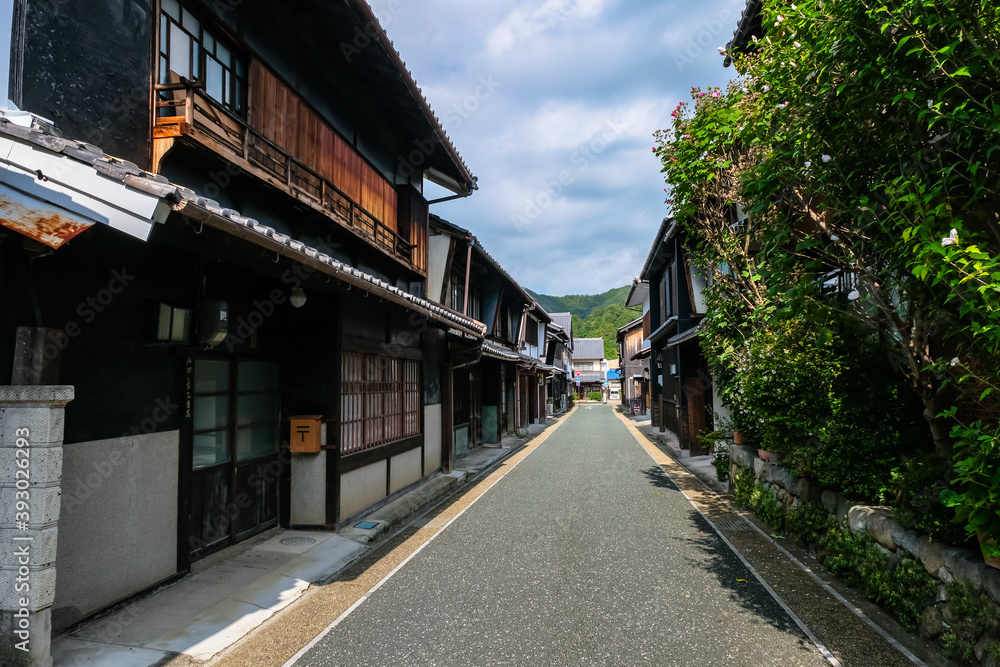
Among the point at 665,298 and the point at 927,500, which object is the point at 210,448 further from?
the point at 665,298

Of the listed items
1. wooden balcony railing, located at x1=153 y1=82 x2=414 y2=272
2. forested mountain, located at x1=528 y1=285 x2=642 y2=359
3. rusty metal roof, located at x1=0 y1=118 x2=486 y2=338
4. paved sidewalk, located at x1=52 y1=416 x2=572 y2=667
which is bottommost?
paved sidewalk, located at x1=52 y1=416 x2=572 y2=667

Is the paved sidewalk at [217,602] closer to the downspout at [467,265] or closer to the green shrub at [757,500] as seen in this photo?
the green shrub at [757,500]

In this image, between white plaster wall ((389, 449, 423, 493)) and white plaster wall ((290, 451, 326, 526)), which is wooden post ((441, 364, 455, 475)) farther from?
white plaster wall ((290, 451, 326, 526))

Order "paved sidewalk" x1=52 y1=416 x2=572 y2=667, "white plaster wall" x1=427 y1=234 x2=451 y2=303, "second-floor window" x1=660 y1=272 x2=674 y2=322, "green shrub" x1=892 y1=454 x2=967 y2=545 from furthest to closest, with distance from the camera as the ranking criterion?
"second-floor window" x1=660 y1=272 x2=674 y2=322 → "white plaster wall" x1=427 y1=234 x2=451 y2=303 → "green shrub" x1=892 y1=454 x2=967 y2=545 → "paved sidewalk" x1=52 y1=416 x2=572 y2=667

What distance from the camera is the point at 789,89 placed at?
4.97 meters

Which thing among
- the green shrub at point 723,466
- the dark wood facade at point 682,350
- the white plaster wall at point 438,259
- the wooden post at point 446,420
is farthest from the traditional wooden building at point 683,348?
the wooden post at point 446,420

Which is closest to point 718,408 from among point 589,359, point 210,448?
point 210,448

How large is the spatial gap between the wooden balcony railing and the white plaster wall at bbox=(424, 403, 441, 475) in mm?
4562

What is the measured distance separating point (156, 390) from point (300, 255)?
2.15 metres

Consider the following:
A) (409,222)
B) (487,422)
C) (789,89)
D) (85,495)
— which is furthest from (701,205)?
(487,422)

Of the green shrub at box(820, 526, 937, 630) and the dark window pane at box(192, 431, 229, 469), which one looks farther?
the dark window pane at box(192, 431, 229, 469)

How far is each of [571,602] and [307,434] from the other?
4.56m

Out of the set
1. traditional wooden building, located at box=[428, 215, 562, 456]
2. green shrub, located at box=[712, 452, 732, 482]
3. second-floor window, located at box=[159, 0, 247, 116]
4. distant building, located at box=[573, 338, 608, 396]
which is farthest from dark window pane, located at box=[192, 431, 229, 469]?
distant building, located at box=[573, 338, 608, 396]

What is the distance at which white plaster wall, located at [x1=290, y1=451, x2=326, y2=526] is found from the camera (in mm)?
8016
